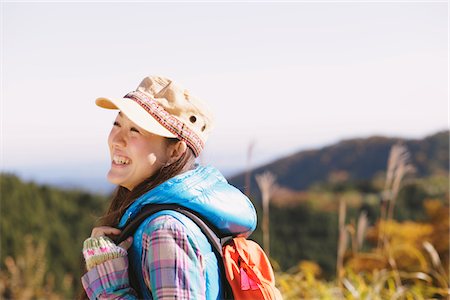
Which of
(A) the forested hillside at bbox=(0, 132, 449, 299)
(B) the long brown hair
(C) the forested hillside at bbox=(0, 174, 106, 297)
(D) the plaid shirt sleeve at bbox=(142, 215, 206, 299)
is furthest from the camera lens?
(C) the forested hillside at bbox=(0, 174, 106, 297)

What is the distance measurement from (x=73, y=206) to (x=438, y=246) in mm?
4650

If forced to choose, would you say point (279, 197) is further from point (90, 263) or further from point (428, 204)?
point (90, 263)

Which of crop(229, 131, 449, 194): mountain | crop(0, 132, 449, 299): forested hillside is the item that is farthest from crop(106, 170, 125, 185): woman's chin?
crop(229, 131, 449, 194): mountain

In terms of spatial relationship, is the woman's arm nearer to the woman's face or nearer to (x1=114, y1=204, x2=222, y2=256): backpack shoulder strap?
(x1=114, y1=204, x2=222, y2=256): backpack shoulder strap

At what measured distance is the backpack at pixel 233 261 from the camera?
1.97 metres

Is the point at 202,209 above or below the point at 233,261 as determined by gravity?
above

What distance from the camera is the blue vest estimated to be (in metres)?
1.95

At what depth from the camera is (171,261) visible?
6.11ft

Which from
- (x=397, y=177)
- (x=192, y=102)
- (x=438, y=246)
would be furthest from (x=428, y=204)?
(x=192, y=102)

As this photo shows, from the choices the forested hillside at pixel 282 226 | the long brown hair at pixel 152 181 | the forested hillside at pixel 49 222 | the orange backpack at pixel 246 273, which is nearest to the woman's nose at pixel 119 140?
the long brown hair at pixel 152 181

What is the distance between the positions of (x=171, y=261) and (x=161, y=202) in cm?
19

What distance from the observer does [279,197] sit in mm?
11523

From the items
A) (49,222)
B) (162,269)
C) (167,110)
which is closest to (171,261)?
(162,269)

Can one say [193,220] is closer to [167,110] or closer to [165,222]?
[165,222]
